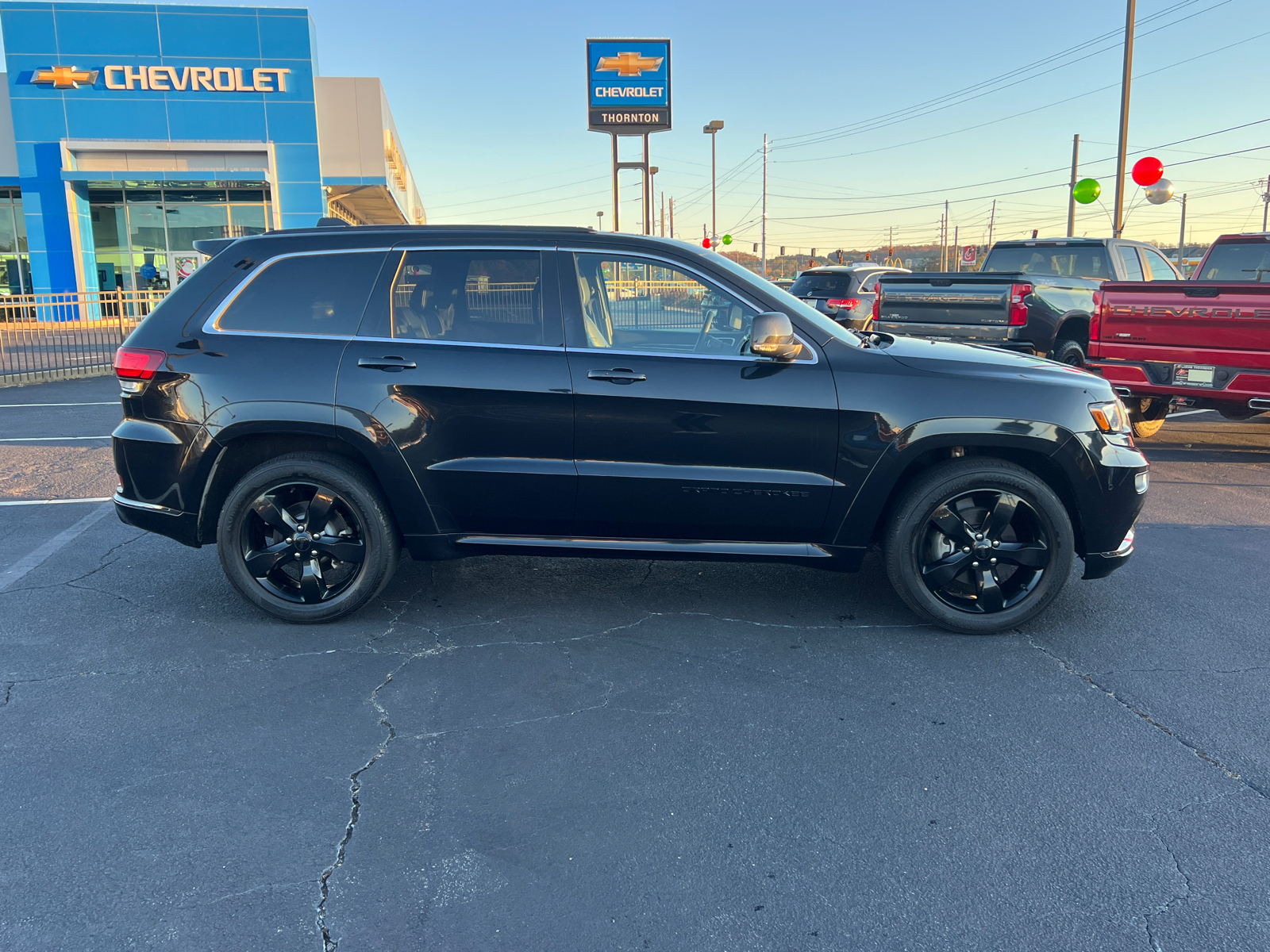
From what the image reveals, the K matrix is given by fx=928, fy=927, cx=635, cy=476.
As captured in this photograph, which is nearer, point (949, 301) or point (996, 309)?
point (996, 309)

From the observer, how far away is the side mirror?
4090mm

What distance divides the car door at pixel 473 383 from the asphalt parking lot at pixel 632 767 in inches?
27.2

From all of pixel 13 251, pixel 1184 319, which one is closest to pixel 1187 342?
pixel 1184 319

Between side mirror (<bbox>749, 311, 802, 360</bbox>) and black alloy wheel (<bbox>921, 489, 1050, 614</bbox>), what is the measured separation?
3.59 ft

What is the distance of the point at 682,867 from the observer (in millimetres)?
2719

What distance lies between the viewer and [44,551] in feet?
19.0

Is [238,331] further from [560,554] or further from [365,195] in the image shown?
[365,195]

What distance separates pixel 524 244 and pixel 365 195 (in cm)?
3685

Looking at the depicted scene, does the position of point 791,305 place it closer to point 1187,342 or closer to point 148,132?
point 1187,342

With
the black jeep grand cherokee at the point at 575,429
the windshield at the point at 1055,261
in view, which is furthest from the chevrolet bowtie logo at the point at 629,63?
the black jeep grand cherokee at the point at 575,429

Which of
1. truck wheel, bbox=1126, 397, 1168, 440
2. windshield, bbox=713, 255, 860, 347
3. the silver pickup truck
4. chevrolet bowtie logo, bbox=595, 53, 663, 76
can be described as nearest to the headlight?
windshield, bbox=713, 255, 860, 347

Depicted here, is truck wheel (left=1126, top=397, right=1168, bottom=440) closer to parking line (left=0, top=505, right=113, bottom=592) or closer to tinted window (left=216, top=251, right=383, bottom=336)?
tinted window (left=216, top=251, right=383, bottom=336)

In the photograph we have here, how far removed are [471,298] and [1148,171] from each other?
713 inches

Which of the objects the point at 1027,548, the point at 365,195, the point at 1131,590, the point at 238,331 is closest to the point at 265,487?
the point at 238,331
